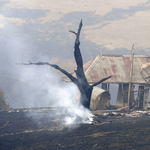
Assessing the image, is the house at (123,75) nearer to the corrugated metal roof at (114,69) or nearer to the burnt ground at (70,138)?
the corrugated metal roof at (114,69)

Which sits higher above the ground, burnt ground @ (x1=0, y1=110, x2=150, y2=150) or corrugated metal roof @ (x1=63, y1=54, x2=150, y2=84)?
corrugated metal roof @ (x1=63, y1=54, x2=150, y2=84)

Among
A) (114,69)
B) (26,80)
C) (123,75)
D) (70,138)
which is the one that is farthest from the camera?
(26,80)

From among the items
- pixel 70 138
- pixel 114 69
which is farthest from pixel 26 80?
pixel 70 138

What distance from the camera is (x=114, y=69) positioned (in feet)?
81.1

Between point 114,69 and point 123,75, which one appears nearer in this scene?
point 123,75

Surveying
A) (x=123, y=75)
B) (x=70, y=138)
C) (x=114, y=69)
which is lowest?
(x=70, y=138)

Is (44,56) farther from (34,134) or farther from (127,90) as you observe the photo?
(34,134)

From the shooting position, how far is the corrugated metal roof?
23469 mm

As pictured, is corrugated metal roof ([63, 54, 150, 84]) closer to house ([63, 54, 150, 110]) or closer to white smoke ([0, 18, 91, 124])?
house ([63, 54, 150, 110])

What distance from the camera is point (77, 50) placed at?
12531 millimetres

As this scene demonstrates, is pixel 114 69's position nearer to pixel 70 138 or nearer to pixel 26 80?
pixel 70 138

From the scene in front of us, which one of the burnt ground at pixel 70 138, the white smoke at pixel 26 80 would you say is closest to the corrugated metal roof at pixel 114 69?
the burnt ground at pixel 70 138

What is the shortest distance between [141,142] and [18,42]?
284 ft

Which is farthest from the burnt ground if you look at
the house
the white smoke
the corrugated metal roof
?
the white smoke
